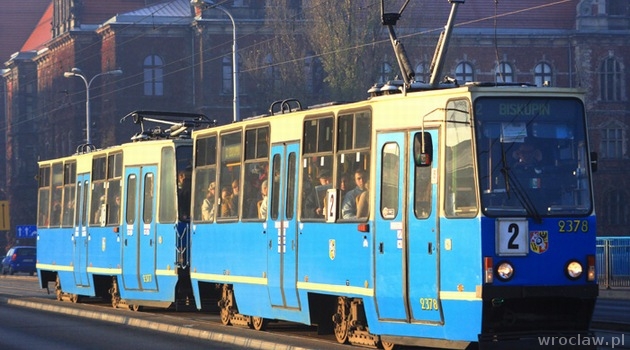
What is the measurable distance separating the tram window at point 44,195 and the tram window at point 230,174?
13.0m

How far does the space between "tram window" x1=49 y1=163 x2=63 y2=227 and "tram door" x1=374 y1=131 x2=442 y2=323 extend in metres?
17.5

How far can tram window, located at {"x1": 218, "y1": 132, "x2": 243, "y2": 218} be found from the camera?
22.3 m

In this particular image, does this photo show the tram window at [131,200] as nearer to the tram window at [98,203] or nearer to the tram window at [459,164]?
the tram window at [98,203]

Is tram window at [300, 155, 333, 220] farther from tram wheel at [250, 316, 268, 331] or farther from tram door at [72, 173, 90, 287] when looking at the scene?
tram door at [72, 173, 90, 287]

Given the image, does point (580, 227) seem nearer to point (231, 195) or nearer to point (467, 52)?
point (231, 195)

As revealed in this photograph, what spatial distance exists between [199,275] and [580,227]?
9359 mm

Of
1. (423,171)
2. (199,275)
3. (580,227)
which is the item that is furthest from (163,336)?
(580,227)

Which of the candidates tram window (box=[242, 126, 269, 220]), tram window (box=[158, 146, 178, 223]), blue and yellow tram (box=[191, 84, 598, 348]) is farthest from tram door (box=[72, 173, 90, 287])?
blue and yellow tram (box=[191, 84, 598, 348])

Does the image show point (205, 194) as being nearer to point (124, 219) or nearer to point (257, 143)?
point (257, 143)

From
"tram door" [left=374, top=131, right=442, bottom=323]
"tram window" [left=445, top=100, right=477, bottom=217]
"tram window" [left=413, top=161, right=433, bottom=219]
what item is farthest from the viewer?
"tram window" [left=413, top=161, right=433, bottom=219]

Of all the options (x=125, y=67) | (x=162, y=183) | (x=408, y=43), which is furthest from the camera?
(x=125, y=67)

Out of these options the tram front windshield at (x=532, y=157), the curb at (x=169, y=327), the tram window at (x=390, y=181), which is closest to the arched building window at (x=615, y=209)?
the curb at (x=169, y=327)

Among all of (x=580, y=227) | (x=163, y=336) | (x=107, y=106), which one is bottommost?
(x=163, y=336)

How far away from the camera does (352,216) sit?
716 inches
